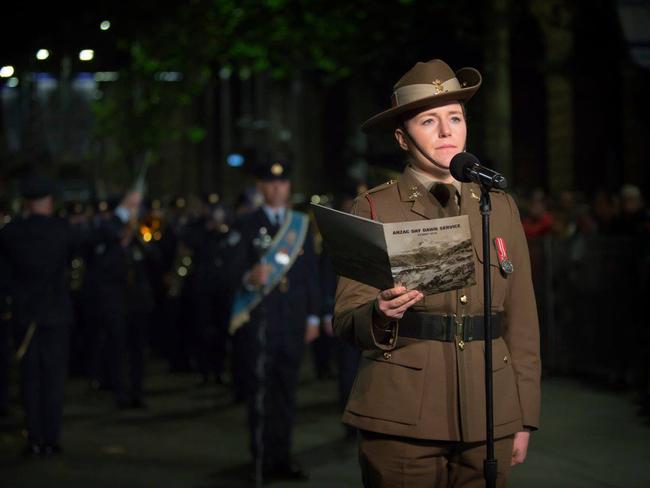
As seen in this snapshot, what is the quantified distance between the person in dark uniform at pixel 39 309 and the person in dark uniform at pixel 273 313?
1.72m

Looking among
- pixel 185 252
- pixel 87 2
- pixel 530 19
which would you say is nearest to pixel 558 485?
pixel 87 2

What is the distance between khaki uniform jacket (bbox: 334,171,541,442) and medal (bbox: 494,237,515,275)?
0.02m

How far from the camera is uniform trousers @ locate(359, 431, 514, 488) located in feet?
17.2

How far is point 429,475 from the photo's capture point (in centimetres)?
526

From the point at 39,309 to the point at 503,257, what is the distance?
22.6 feet

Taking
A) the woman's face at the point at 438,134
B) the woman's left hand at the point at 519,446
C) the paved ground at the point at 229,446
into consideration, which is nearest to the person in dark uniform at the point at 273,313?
the paved ground at the point at 229,446

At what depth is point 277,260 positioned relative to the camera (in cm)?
1057

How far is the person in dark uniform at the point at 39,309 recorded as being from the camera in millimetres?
11539

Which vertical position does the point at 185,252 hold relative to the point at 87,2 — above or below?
below

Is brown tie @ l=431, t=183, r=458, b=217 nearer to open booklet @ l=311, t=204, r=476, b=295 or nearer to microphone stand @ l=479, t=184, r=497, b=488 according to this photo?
microphone stand @ l=479, t=184, r=497, b=488

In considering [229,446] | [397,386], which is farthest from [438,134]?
[229,446]

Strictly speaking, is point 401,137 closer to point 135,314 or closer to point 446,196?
point 446,196

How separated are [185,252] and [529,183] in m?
10.5

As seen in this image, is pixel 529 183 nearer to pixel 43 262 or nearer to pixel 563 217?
pixel 563 217
